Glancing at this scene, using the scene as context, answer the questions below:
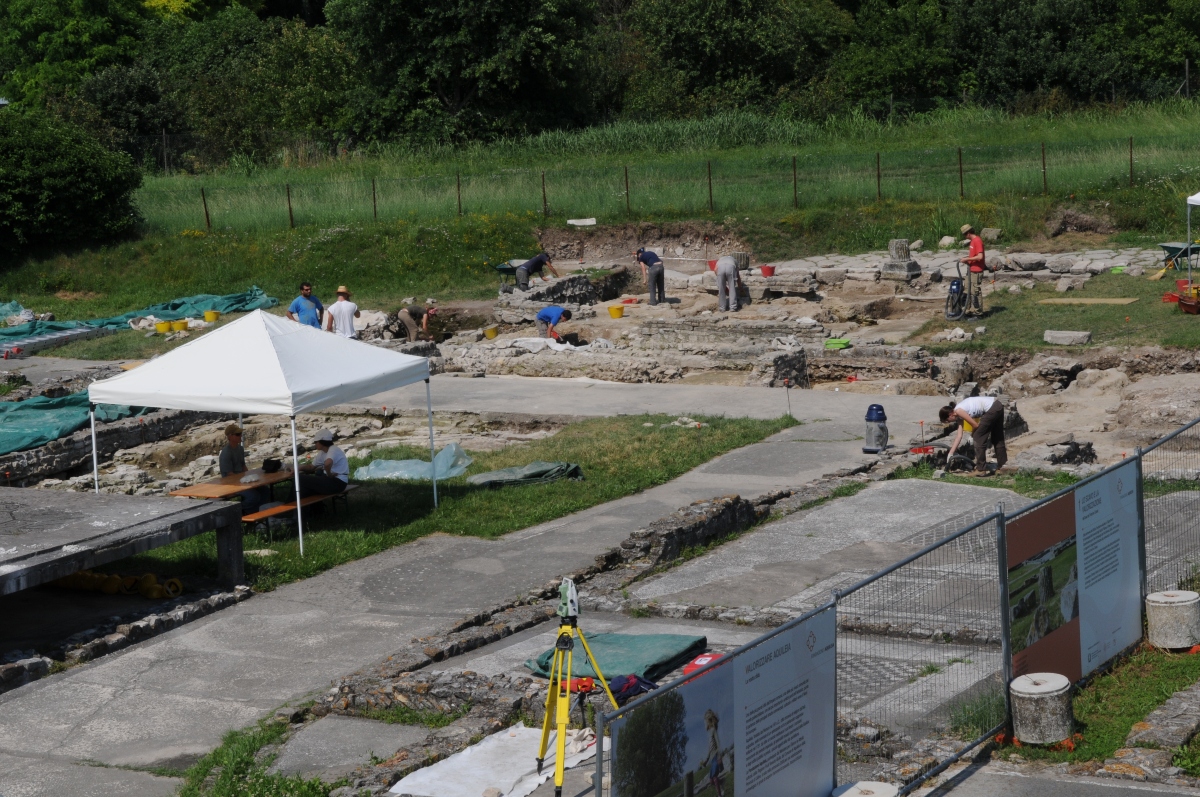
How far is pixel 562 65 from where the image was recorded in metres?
43.9

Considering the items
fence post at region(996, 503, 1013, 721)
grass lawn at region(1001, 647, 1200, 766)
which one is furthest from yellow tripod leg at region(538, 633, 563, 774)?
grass lawn at region(1001, 647, 1200, 766)

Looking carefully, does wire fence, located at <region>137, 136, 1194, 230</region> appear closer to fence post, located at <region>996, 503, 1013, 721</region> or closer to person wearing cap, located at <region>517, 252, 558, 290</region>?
person wearing cap, located at <region>517, 252, 558, 290</region>

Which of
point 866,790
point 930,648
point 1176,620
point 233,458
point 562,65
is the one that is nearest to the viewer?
point 866,790

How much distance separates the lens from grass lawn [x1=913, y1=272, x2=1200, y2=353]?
22.1 meters

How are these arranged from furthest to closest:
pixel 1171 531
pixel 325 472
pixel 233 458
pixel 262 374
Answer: pixel 233 458 < pixel 325 472 < pixel 262 374 < pixel 1171 531

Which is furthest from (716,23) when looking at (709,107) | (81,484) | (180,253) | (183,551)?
(183,551)

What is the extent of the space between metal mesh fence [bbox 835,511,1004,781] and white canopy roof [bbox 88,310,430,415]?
5987 millimetres

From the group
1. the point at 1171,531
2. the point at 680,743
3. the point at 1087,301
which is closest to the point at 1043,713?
the point at 680,743

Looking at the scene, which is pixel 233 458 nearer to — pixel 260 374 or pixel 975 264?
pixel 260 374

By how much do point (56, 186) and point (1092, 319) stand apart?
23.3 metres

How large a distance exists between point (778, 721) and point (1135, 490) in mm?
4228

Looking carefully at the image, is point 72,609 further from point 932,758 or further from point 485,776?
point 932,758

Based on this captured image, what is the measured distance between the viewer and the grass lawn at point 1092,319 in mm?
22078

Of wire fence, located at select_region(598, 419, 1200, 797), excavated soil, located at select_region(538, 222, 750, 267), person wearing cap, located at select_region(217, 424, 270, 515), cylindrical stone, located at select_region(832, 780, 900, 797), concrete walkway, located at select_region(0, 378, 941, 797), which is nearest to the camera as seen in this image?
cylindrical stone, located at select_region(832, 780, 900, 797)
